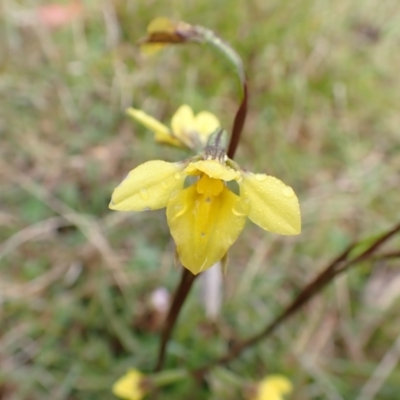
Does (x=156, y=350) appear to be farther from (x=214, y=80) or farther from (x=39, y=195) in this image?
(x=214, y=80)

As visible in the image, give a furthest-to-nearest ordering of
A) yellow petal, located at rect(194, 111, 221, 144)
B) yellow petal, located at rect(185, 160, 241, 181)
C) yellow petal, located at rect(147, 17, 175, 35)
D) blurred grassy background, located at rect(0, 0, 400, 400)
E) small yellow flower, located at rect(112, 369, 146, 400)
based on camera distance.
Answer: blurred grassy background, located at rect(0, 0, 400, 400) → small yellow flower, located at rect(112, 369, 146, 400) → yellow petal, located at rect(194, 111, 221, 144) → yellow petal, located at rect(147, 17, 175, 35) → yellow petal, located at rect(185, 160, 241, 181)

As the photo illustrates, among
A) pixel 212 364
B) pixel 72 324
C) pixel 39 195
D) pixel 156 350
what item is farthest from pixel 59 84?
pixel 212 364

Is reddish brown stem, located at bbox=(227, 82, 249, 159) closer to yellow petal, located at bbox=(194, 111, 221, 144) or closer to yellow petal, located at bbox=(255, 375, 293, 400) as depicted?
yellow petal, located at bbox=(194, 111, 221, 144)

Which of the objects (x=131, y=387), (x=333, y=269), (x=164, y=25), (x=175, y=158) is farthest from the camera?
(x=175, y=158)

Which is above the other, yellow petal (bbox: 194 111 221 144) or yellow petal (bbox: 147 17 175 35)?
yellow petal (bbox: 147 17 175 35)

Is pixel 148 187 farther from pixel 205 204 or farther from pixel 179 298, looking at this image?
pixel 179 298

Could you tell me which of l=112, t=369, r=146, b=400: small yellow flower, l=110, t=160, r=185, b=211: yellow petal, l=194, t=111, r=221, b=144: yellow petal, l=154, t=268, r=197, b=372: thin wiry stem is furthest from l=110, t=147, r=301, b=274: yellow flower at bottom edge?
l=112, t=369, r=146, b=400: small yellow flower

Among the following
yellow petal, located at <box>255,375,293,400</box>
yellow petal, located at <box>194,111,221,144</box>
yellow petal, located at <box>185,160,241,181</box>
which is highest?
yellow petal, located at <box>185,160,241,181</box>

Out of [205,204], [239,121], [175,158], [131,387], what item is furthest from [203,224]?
[175,158]

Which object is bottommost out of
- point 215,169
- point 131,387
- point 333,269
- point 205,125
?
point 131,387
